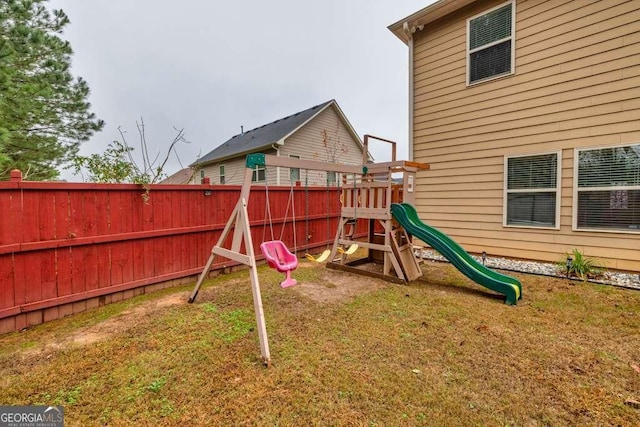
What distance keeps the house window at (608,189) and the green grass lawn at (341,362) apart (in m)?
1.16

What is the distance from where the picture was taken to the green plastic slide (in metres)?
3.42

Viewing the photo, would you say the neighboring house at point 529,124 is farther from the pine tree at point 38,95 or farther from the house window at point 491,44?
the pine tree at point 38,95

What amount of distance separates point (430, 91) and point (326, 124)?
8103mm

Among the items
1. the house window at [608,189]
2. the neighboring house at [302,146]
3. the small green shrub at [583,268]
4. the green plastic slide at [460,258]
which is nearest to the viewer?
the green plastic slide at [460,258]

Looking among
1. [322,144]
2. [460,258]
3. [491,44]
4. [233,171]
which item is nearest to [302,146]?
[322,144]

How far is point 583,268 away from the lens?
4250 millimetres

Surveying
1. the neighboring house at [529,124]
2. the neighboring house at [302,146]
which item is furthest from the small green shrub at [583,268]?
the neighboring house at [302,146]

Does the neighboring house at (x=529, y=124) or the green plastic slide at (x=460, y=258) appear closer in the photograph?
the green plastic slide at (x=460, y=258)

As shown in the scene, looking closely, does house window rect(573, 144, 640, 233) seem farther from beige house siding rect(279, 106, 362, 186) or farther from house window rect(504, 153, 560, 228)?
beige house siding rect(279, 106, 362, 186)

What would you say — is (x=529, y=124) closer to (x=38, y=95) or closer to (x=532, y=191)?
(x=532, y=191)

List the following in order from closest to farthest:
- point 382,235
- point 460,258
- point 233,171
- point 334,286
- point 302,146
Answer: point 460,258, point 334,286, point 382,235, point 302,146, point 233,171

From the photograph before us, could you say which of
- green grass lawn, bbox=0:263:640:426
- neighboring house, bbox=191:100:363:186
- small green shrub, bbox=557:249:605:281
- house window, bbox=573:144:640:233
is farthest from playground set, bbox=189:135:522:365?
neighboring house, bbox=191:100:363:186

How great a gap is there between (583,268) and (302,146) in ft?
34.7

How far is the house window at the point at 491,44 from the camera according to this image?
5059mm
